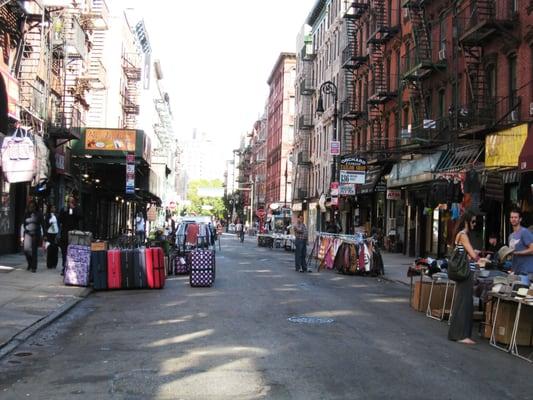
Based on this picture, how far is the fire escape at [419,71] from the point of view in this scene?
86.8 ft

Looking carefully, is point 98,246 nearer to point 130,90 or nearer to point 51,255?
point 51,255

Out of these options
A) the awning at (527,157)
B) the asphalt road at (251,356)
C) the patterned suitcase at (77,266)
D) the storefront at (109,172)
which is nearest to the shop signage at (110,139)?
the storefront at (109,172)

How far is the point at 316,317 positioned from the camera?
1052 centimetres

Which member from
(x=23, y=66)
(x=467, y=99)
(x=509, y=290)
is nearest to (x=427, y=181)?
(x=467, y=99)

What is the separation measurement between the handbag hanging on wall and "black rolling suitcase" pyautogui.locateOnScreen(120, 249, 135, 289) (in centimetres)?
303

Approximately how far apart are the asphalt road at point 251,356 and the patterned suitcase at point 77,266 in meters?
1.62

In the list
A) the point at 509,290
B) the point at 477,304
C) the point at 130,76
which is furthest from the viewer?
the point at 130,76

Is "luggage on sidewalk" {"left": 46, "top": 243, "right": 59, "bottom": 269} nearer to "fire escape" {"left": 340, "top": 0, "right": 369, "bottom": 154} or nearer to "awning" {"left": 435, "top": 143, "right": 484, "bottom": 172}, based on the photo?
"awning" {"left": 435, "top": 143, "right": 484, "bottom": 172}

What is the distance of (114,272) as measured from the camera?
14219 millimetres

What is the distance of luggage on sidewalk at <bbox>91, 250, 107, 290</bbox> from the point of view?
14125 mm

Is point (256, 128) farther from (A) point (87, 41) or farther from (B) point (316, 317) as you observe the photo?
(B) point (316, 317)

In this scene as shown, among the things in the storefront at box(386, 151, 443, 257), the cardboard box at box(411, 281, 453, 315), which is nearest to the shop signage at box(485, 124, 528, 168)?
the storefront at box(386, 151, 443, 257)

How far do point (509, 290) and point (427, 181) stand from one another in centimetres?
1842

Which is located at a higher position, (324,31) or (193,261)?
(324,31)
